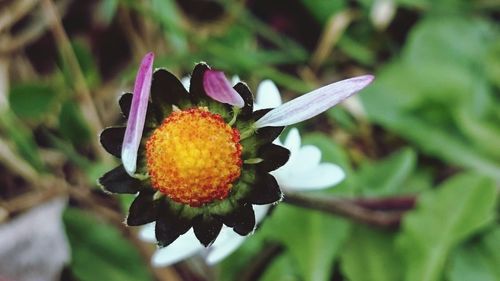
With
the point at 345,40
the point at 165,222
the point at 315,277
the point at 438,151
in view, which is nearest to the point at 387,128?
the point at 438,151

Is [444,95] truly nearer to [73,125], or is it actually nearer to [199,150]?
[73,125]

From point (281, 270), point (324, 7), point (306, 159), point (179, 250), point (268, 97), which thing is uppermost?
point (268, 97)

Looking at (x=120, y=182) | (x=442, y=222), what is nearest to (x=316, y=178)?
(x=120, y=182)

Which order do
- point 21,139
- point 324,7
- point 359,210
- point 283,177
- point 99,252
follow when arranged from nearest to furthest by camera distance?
1. point 283,177
2. point 359,210
3. point 99,252
4. point 21,139
5. point 324,7

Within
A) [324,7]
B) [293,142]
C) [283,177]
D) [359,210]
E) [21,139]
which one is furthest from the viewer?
[324,7]

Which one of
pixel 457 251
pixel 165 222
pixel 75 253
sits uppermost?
pixel 165 222

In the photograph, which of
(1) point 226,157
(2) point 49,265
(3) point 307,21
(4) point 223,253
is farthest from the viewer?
(3) point 307,21

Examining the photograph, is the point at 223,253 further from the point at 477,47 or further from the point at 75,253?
the point at 477,47

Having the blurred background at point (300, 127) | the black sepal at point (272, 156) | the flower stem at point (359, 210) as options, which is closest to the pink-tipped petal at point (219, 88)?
the black sepal at point (272, 156)
